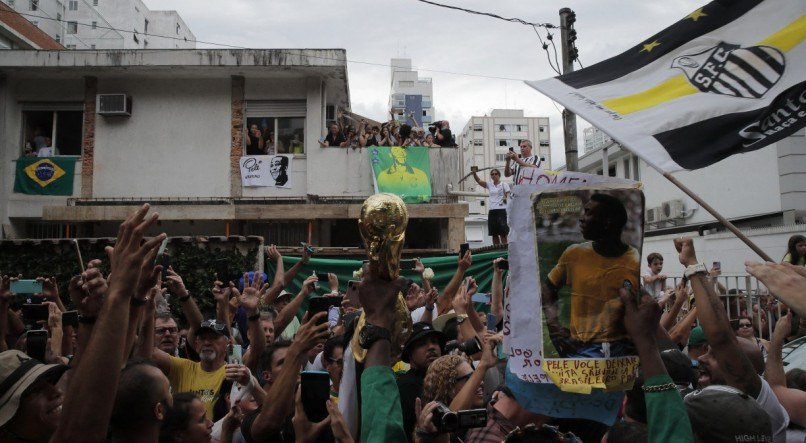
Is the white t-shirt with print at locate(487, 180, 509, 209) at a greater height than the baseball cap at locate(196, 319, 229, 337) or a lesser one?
greater

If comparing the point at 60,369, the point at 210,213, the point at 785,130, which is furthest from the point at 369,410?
the point at 210,213

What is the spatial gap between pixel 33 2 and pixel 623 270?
3856 cm

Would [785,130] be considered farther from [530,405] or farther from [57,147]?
[57,147]

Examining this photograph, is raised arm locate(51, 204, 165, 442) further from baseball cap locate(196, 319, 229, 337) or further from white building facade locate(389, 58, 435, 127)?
white building facade locate(389, 58, 435, 127)

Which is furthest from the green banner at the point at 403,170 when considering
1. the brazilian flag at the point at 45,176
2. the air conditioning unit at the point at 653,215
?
the air conditioning unit at the point at 653,215

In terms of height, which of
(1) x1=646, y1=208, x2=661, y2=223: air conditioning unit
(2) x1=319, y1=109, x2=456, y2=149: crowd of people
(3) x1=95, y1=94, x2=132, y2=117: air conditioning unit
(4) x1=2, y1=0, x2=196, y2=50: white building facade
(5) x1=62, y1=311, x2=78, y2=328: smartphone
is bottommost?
(5) x1=62, y1=311, x2=78, y2=328: smartphone

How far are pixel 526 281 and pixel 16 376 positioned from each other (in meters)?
2.00

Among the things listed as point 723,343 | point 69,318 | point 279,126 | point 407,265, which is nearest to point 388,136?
point 279,126

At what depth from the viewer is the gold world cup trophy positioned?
2.20m

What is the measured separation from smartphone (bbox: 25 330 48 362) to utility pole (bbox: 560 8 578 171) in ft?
33.4

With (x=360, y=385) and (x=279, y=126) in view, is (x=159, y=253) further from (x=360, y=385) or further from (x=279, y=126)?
(x=279, y=126)

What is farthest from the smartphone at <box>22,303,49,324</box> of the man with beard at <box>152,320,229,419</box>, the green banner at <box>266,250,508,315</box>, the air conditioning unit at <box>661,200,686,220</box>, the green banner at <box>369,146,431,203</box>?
the air conditioning unit at <box>661,200,686,220</box>

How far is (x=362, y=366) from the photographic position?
2.23 meters

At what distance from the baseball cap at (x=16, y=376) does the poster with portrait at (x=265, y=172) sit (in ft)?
46.6
